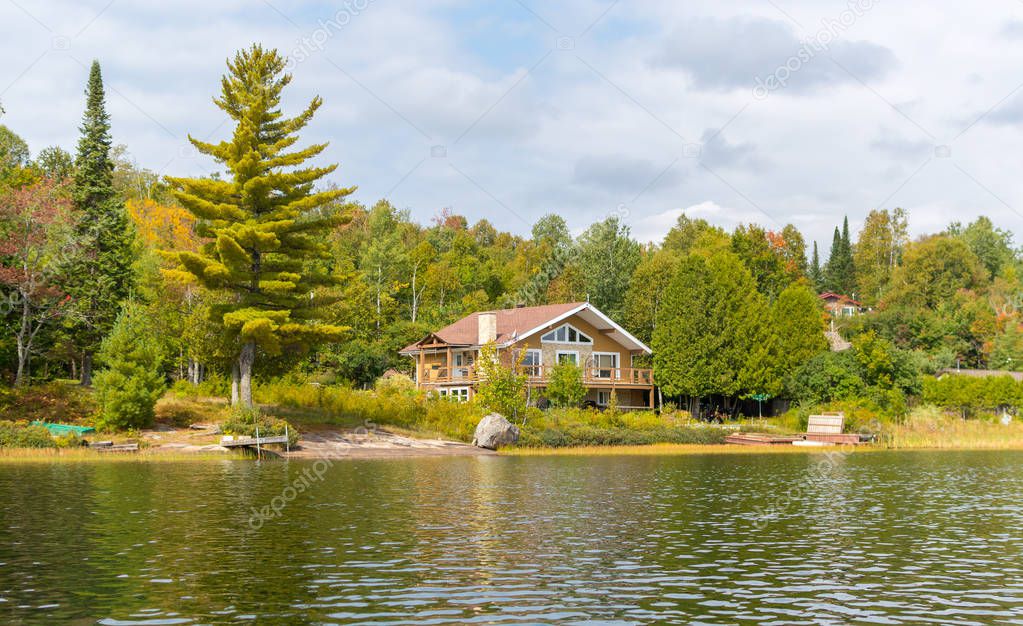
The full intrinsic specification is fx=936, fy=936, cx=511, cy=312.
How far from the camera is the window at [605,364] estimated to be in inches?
2677

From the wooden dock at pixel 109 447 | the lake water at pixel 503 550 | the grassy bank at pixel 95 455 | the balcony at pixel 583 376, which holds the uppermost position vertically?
the balcony at pixel 583 376

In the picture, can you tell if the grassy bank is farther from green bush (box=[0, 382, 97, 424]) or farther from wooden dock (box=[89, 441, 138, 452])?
green bush (box=[0, 382, 97, 424])

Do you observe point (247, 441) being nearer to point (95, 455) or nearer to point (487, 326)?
point (95, 455)

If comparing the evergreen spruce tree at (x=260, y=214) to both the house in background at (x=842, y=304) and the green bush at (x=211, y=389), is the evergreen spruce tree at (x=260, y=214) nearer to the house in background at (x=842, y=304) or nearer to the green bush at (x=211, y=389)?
the green bush at (x=211, y=389)

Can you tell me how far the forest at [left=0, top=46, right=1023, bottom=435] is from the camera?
147ft

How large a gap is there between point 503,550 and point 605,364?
176ft

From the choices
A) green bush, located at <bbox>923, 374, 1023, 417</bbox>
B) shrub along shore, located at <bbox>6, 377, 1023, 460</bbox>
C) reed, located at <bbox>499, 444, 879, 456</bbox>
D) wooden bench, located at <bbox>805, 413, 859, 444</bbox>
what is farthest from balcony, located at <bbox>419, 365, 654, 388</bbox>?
green bush, located at <bbox>923, 374, 1023, 417</bbox>

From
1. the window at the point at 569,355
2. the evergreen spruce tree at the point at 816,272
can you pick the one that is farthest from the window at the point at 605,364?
the evergreen spruce tree at the point at 816,272

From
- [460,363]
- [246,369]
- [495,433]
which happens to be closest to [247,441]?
[246,369]

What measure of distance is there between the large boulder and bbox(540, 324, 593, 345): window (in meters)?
18.9

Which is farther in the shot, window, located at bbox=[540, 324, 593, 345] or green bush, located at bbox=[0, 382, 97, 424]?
window, located at bbox=[540, 324, 593, 345]

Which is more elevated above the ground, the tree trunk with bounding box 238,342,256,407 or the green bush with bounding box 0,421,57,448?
the tree trunk with bounding box 238,342,256,407

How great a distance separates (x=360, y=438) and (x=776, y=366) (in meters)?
33.9

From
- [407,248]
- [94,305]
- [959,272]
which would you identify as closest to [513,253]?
[407,248]
